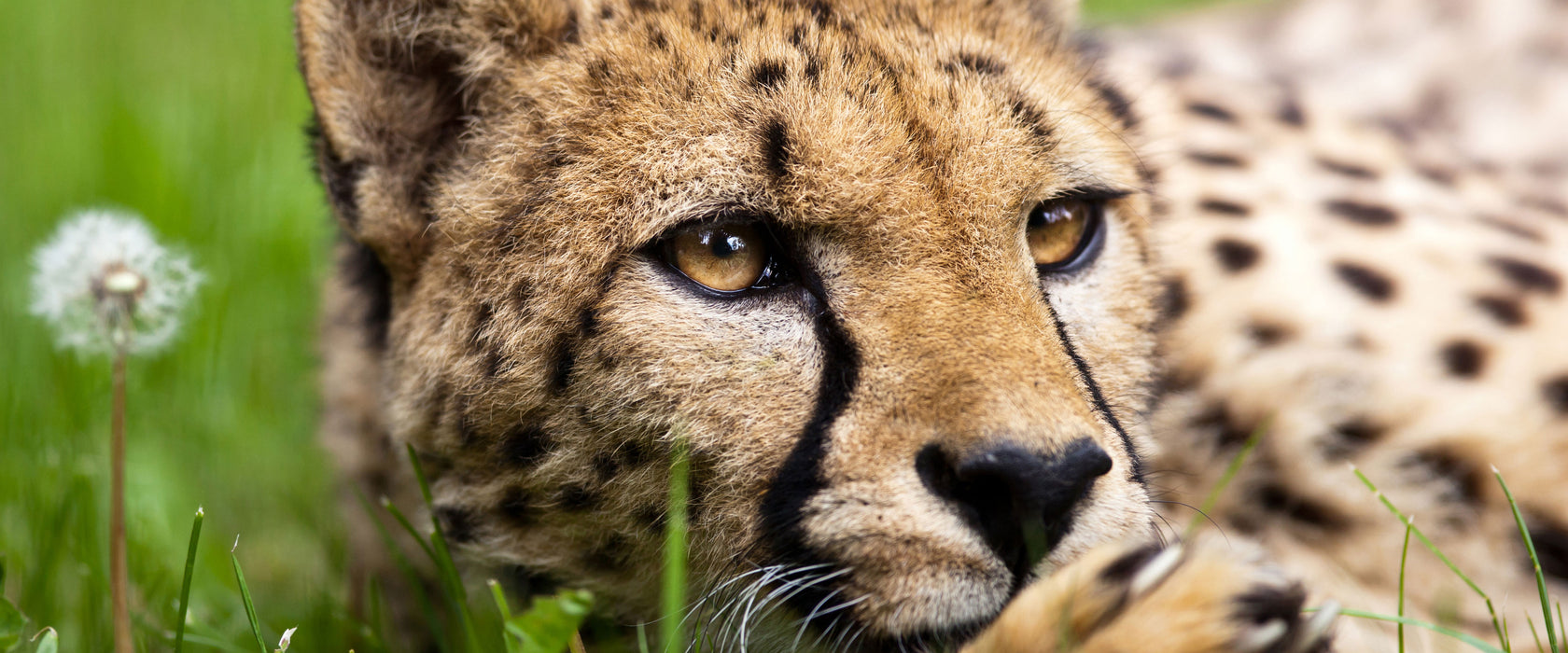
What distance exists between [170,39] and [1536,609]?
221 inches

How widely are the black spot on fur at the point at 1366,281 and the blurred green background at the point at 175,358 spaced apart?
185cm

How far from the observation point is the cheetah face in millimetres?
1553

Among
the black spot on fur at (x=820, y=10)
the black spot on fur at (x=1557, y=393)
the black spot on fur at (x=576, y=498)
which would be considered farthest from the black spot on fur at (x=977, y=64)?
the black spot on fur at (x=1557, y=393)

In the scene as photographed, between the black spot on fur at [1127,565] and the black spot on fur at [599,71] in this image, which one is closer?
the black spot on fur at [1127,565]

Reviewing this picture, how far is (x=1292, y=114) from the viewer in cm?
294

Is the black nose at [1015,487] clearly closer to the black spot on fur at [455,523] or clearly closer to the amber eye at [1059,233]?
the amber eye at [1059,233]

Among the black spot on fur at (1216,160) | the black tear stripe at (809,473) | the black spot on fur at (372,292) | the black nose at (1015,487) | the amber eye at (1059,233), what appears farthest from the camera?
the black spot on fur at (1216,160)

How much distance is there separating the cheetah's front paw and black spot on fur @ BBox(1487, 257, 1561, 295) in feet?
4.10

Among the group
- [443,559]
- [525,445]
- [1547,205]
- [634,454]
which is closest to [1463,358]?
[1547,205]

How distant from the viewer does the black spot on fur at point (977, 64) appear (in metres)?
1.86

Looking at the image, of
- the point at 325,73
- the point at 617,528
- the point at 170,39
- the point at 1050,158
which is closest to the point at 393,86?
the point at 325,73

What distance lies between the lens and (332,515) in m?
Result: 2.81

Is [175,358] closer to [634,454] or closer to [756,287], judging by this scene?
[634,454]

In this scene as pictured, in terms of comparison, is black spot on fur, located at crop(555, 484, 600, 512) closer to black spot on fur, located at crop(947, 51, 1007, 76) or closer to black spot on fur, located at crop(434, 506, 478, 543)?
black spot on fur, located at crop(434, 506, 478, 543)
